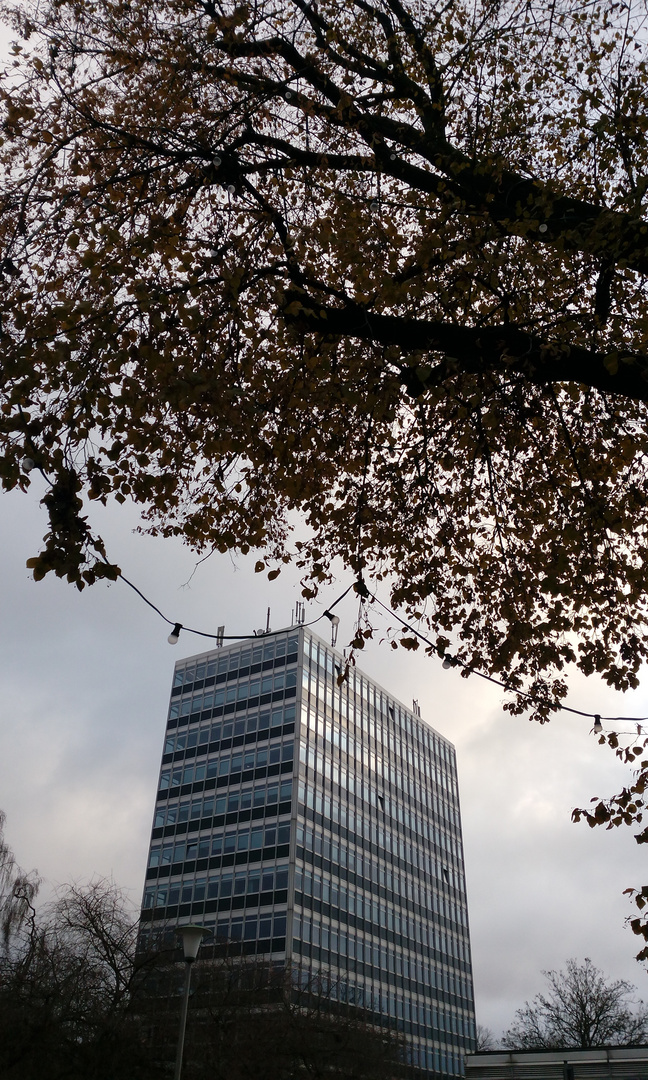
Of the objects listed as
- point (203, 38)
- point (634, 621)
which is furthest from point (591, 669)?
point (203, 38)

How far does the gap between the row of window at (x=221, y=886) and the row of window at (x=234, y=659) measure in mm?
17735

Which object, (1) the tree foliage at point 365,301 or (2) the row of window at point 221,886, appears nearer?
(1) the tree foliage at point 365,301

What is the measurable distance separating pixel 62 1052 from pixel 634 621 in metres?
14.6

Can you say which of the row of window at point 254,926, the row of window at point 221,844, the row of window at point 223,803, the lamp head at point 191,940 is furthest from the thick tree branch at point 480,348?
the row of window at point 223,803

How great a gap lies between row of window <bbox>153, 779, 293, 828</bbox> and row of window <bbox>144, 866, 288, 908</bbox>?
4.93m

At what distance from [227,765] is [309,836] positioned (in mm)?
9300

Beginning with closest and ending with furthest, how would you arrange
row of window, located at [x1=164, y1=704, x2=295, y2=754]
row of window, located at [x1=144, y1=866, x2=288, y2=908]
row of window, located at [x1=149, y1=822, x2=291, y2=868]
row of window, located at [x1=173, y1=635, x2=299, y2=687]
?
1. row of window, located at [x1=144, y1=866, x2=288, y2=908]
2. row of window, located at [x1=149, y1=822, x2=291, y2=868]
3. row of window, located at [x1=164, y1=704, x2=295, y2=754]
4. row of window, located at [x1=173, y1=635, x2=299, y2=687]

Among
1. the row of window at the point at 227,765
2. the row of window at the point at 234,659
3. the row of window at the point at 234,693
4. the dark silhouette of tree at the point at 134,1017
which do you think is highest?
the row of window at the point at 234,659

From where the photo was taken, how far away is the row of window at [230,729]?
71125 millimetres

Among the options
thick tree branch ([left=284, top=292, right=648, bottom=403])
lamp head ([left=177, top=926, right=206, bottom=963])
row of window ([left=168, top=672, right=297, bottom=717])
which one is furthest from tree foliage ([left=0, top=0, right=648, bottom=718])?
row of window ([left=168, top=672, right=297, bottom=717])

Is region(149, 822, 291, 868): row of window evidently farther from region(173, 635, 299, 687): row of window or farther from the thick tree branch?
the thick tree branch

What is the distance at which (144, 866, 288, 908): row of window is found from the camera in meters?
64.1

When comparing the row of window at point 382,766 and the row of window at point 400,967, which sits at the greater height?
the row of window at point 382,766

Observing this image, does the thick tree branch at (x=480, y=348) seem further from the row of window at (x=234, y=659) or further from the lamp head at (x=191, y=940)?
the row of window at (x=234, y=659)
